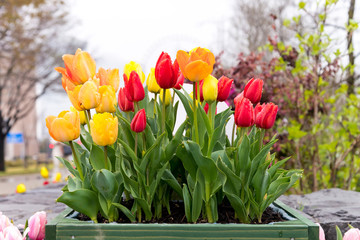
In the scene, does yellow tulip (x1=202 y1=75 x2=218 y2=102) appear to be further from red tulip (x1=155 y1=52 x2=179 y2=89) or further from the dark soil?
the dark soil

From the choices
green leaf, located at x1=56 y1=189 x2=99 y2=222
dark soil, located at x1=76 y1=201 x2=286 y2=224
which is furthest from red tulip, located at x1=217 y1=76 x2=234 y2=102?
green leaf, located at x1=56 y1=189 x2=99 y2=222

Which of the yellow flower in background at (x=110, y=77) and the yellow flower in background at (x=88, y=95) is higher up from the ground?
the yellow flower in background at (x=110, y=77)

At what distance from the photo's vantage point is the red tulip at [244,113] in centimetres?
115

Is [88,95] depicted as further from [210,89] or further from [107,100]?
[210,89]

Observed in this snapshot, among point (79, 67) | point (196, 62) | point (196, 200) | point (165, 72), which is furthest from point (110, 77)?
point (196, 200)

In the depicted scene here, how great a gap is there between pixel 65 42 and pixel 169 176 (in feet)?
47.1

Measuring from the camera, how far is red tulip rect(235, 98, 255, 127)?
1147mm

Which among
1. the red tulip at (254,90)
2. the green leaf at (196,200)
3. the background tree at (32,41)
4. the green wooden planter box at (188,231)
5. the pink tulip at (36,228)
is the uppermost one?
the background tree at (32,41)

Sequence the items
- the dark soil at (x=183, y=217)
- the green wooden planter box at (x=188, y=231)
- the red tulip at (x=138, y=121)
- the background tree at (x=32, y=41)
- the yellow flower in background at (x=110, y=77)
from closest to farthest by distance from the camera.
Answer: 1. the green wooden planter box at (x=188, y=231)
2. the red tulip at (x=138, y=121)
3. the dark soil at (x=183, y=217)
4. the yellow flower in background at (x=110, y=77)
5. the background tree at (x=32, y=41)

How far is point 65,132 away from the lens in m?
1.06

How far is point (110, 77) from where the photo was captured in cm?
133

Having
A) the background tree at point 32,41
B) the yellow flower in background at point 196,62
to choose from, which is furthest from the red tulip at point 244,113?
the background tree at point 32,41

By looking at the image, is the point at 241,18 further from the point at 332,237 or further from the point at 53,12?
the point at 332,237

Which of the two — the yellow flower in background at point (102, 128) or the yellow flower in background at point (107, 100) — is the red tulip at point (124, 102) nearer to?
the yellow flower in background at point (107, 100)
